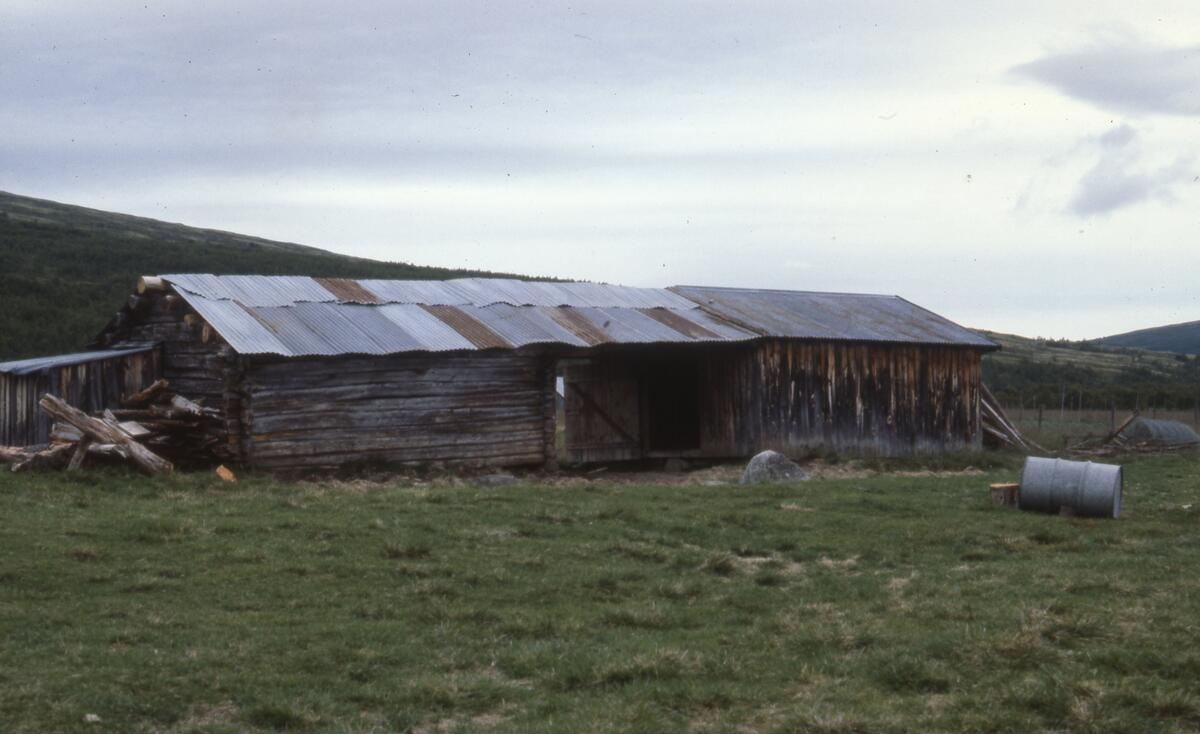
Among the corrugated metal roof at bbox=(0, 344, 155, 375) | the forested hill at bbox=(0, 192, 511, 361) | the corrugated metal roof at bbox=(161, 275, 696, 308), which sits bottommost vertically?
the corrugated metal roof at bbox=(0, 344, 155, 375)

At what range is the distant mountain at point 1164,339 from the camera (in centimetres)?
13296

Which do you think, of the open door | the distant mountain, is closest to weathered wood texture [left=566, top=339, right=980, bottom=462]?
the open door

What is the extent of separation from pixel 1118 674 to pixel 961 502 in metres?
11.7

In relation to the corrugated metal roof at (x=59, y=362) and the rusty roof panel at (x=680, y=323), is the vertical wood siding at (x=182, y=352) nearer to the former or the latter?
the corrugated metal roof at (x=59, y=362)

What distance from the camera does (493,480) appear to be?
2458 cm

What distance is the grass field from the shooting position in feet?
27.5

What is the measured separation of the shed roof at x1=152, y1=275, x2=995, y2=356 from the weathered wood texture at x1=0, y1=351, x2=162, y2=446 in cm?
238

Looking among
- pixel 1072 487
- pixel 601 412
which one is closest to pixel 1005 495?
pixel 1072 487

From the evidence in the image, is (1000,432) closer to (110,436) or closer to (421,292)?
(421,292)

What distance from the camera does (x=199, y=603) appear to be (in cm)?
1161

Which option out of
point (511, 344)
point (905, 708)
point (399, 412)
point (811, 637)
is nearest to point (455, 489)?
point (399, 412)

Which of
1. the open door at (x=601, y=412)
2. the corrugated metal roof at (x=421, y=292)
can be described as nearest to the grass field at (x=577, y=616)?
the corrugated metal roof at (x=421, y=292)

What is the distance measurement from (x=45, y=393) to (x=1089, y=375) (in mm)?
Result: 72076

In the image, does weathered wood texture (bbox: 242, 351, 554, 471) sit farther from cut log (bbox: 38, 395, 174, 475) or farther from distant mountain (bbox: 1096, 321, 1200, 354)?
distant mountain (bbox: 1096, 321, 1200, 354)
